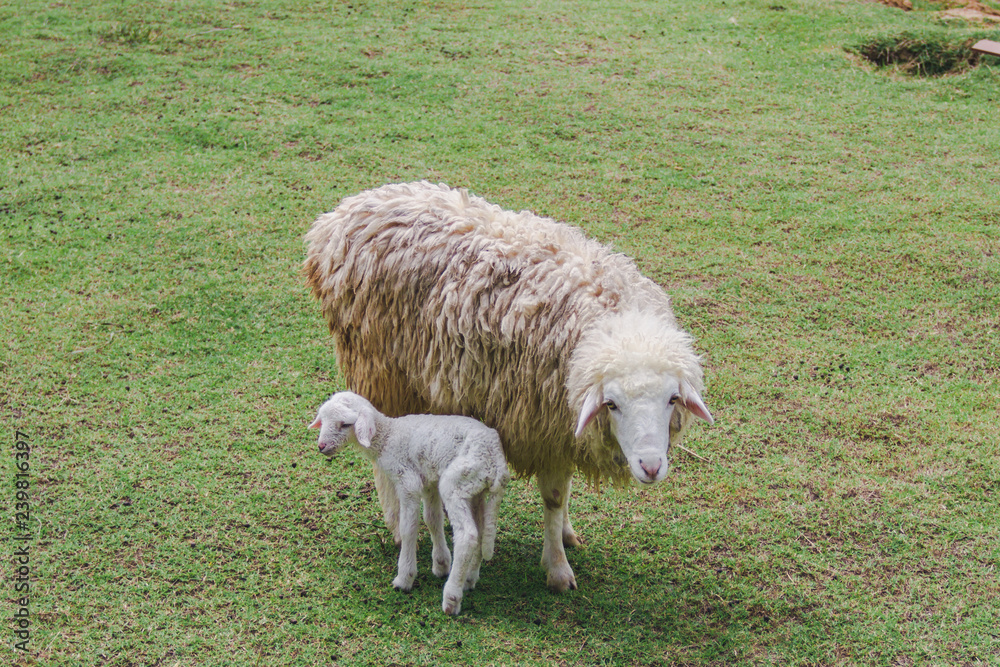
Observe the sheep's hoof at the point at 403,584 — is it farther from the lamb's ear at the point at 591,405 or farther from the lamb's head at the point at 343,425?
the lamb's ear at the point at 591,405

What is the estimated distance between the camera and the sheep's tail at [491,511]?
3961 mm

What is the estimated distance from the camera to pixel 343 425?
4004mm

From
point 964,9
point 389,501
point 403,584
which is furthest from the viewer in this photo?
point 964,9

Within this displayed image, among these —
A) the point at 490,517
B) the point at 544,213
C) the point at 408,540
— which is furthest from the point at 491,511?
the point at 544,213

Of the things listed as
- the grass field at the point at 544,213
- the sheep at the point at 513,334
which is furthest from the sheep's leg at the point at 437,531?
the sheep at the point at 513,334

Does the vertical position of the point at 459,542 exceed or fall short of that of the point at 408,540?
it exceeds it

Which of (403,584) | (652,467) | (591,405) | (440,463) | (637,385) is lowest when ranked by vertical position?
(403,584)

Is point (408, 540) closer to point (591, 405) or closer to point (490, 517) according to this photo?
point (490, 517)

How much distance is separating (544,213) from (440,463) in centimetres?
353

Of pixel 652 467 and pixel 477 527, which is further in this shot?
pixel 477 527

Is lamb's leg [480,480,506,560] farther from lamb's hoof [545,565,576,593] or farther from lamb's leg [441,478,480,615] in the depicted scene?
lamb's hoof [545,565,576,593]

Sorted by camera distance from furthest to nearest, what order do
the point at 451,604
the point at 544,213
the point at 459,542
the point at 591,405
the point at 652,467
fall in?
the point at 544,213, the point at 451,604, the point at 459,542, the point at 591,405, the point at 652,467

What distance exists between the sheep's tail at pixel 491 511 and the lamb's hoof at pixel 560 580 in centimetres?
42

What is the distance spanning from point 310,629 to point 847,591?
2.41 m
